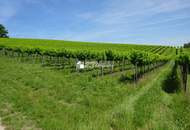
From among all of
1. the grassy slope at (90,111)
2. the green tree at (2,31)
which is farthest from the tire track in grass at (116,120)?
the green tree at (2,31)

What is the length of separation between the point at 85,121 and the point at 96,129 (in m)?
1.01

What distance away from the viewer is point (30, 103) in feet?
37.5

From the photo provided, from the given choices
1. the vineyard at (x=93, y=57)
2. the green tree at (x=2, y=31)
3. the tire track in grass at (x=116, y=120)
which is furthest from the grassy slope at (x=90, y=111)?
the green tree at (x=2, y=31)

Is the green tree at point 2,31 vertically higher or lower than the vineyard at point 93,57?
higher

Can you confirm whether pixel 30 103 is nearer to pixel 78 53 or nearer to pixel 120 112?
pixel 120 112

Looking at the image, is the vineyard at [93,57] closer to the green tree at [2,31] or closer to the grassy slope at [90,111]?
the grassy slope at [90,111]

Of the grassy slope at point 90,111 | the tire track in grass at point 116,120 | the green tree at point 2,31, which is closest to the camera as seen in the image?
the tire track in grass at point 116,120

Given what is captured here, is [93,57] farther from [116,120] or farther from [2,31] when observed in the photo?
[2,31]

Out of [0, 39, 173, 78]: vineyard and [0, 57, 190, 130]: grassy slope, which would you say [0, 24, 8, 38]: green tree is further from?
[0, 57, 190, 130]: grassy slope

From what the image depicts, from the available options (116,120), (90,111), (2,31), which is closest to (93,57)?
(90,111)

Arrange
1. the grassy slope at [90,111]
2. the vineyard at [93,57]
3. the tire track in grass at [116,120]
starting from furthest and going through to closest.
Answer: the vineyard at [93,57], the grassy slope at [90,111], the tire track in grass at [116,120]

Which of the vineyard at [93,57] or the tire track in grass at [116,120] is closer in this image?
A: the tire track in grass at [116,120]

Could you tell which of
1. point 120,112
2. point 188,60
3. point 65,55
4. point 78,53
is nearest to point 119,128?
point 120,112

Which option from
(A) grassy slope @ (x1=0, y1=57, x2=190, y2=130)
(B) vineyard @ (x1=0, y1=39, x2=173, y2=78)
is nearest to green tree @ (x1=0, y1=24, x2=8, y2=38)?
(B) vineyard @ (x1=0, y1=39, x2=173, y2=78)
